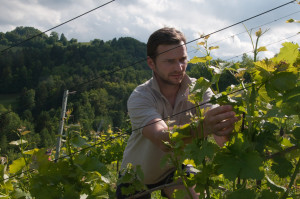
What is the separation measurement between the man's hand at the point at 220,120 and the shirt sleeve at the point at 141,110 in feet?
2.73

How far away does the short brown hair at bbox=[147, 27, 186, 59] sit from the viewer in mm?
2490

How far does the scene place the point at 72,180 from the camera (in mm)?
1413

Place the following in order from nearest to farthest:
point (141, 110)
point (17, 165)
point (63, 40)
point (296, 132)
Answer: point (296, 132) → point (17, 165) → point (141, 110) → point (63, 40)

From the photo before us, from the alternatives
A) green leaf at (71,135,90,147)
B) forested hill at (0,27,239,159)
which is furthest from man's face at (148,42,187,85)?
forested hill at (0,27,239,159)

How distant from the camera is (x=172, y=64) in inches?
94.0

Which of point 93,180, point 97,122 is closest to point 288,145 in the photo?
point 93,180

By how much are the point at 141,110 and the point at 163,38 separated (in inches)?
23.9

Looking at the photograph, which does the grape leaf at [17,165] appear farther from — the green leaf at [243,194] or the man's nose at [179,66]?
the man's nose at [179,66]

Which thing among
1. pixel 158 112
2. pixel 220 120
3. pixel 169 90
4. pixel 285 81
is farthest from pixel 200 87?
pixel 169 90

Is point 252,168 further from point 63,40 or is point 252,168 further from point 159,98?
point 63,40

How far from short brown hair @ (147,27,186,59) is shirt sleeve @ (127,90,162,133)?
333 millimetres

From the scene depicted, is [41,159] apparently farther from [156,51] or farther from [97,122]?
[97,122]

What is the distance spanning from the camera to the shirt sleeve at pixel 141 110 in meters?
2.15

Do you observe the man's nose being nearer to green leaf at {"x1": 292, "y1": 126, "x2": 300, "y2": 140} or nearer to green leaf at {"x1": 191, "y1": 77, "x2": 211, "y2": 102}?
green leaf at {"x1": 191, "y1": 77, "x2": 211, "y2": 102}
